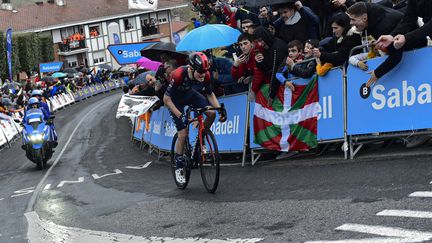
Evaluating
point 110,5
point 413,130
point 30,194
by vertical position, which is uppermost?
point 110,5

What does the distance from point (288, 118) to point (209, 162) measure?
218cm

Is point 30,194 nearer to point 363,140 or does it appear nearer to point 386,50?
point 363,140

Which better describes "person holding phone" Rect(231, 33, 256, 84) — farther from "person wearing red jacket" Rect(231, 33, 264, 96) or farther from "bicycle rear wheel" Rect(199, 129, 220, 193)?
"bicycle rear wheel" Rect(199, 129, 220, 193)

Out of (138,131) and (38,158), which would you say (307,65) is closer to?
(38,158)

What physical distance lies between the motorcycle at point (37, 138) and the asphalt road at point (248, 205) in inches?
133

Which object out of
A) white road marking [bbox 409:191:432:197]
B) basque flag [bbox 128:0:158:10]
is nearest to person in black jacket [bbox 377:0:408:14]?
white road marking [bbox 409:191:432:197]

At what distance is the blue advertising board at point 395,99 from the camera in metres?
8.33

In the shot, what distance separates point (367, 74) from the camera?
898 centimetres

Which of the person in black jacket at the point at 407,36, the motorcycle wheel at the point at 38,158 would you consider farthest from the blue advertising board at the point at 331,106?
the motorcycle wheel at the point at 38,158

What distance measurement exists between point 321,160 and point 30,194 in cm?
604

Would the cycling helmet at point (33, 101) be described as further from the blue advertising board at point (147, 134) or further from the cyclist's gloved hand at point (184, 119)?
the cyclist's gloved hand at point (184, 119)

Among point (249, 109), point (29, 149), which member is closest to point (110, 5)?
point (29, 149)

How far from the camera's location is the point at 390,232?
5.48 metres

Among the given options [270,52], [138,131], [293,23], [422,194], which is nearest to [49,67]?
[138,131]
